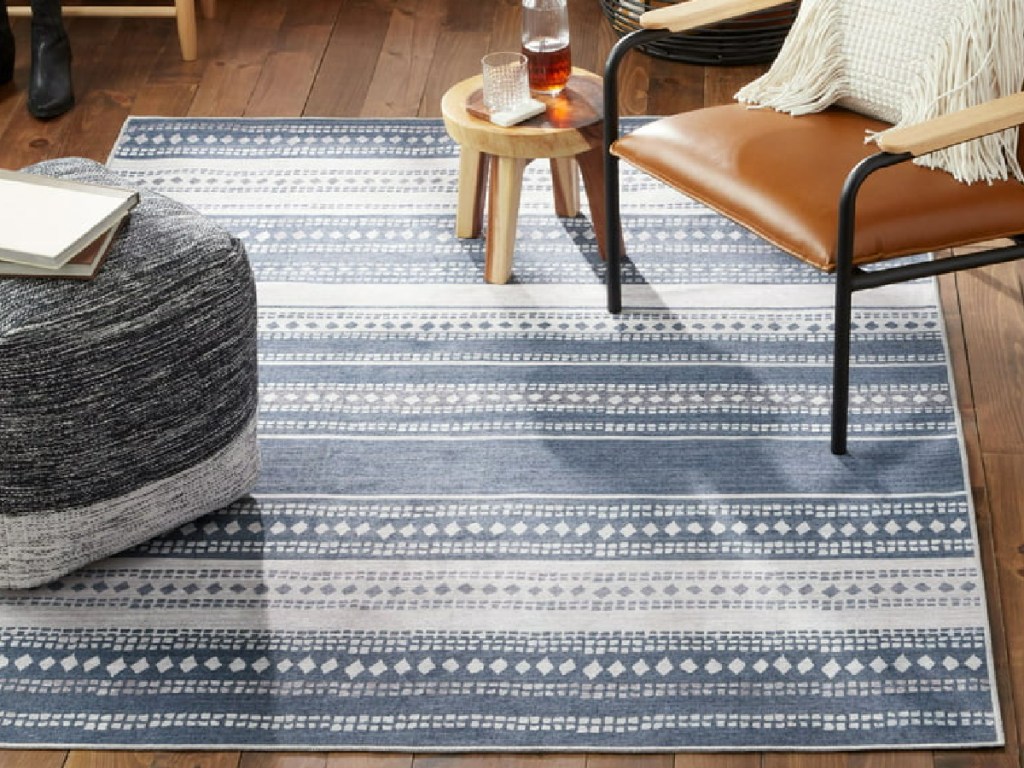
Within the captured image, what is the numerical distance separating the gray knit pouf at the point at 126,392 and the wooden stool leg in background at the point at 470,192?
74 centimetres

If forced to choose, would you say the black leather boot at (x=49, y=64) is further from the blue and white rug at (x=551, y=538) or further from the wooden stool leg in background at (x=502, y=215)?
the wooden stool leg in background at (x=502, y=215)

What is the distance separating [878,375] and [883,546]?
425 mm

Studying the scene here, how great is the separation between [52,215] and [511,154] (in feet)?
2.84

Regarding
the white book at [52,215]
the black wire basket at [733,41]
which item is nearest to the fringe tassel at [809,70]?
the black wire basket at [733,41]

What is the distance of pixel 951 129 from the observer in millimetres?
2166

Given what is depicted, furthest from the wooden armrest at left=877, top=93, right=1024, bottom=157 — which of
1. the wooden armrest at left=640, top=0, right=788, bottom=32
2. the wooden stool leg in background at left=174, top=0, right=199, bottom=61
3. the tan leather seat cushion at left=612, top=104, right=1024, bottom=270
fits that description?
the wooden stool leg in background at left=174, top=0, right=199, bottom=61

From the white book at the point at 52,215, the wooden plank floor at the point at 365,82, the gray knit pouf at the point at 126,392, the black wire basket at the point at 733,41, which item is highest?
the white book at the point at 52,215

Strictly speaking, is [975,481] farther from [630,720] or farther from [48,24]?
[48,24]

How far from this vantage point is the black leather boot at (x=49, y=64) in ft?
11.4

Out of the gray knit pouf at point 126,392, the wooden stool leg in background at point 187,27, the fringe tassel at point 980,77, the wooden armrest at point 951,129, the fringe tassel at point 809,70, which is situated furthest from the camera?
the wooden stool leg in background at point 187,27

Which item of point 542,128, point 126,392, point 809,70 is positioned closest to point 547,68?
point 542,128

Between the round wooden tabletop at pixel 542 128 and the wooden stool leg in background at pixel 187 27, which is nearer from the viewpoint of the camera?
the round wooden tabletop at pixel 542 128

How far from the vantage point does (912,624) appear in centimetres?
212

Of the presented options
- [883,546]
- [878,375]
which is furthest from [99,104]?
[883,546]
